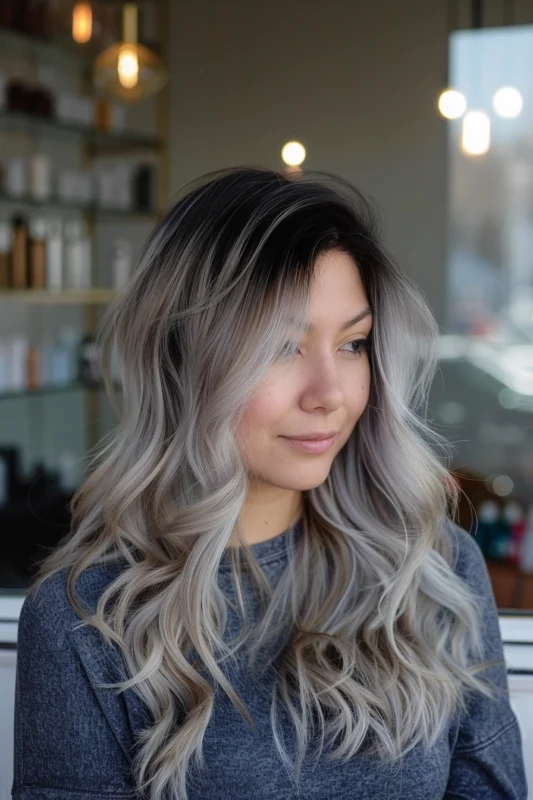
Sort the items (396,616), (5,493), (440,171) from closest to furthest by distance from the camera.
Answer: (396,616) → (440,171) → (5,493)

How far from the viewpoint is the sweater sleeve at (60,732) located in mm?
831

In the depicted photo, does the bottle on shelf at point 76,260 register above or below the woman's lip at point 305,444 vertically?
above

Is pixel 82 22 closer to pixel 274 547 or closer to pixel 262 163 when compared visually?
pixel 262 163

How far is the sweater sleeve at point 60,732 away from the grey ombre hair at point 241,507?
30 mm

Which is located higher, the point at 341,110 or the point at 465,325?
the point at 341,110

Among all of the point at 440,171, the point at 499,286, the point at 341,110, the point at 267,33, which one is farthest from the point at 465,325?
the point at 267,33

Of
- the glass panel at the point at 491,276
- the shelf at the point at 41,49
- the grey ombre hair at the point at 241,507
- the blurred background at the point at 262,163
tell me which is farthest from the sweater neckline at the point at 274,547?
the shelf at the point at 41,49

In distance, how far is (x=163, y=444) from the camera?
3.06ft

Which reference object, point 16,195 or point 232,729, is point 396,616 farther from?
point 16,195

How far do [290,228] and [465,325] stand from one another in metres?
2.00

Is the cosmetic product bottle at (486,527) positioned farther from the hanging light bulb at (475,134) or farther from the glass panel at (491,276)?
the hanging light bulb at (475,134)

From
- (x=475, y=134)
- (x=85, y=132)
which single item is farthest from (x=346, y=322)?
(x=85, y=132)

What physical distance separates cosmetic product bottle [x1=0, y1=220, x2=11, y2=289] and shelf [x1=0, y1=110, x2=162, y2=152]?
1.31ft

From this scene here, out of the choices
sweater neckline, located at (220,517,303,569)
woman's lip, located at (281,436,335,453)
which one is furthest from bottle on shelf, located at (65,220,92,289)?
woman's lip, located at (281,436,335,453)
